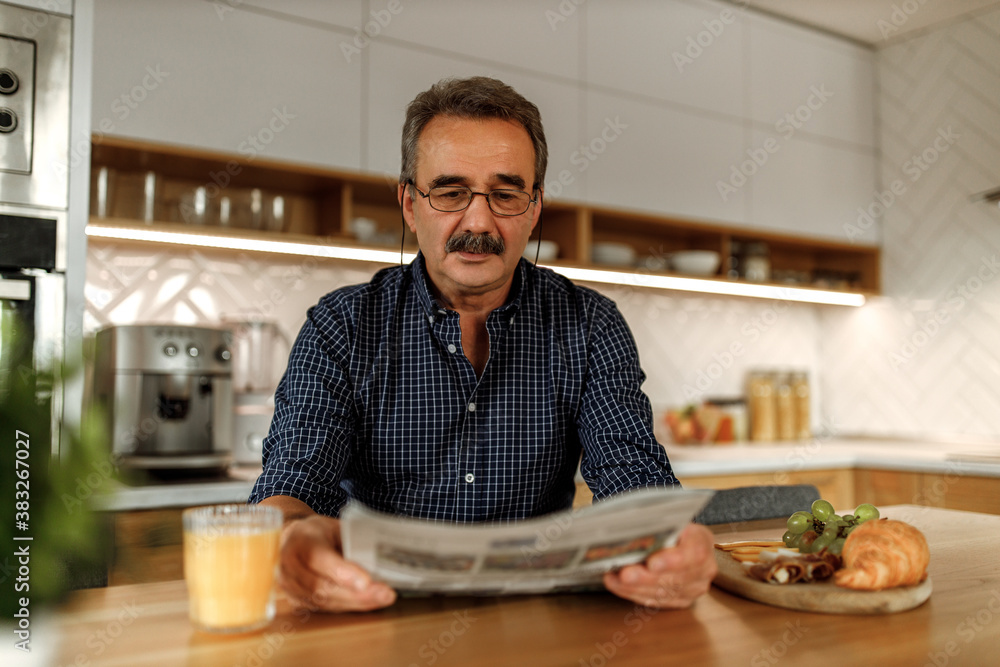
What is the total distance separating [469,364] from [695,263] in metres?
1.99

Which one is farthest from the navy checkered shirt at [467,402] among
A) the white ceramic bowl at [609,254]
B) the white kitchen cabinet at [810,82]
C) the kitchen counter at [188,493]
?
the white kitchen cabinet at [810,82]

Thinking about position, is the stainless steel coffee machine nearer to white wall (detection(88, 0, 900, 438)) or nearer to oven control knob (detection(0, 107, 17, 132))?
white wall (detection(88, 0, 900, 438))

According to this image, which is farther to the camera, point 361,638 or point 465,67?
point 465,67

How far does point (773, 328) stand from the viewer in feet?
12.3

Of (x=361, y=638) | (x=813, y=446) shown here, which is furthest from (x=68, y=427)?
(x=813, y=446)

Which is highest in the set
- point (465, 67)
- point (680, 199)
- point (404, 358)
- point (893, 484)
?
point (465, 67)

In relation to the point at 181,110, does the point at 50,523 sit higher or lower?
lower

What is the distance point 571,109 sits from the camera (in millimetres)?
2893

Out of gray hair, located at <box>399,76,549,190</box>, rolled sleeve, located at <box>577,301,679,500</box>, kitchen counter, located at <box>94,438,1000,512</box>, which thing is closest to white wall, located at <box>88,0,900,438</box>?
kitchen counter, located at <box>94,438,1000,512</box>

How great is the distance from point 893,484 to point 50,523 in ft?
9.92

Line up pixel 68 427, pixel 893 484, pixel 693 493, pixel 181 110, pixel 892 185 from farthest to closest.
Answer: pixel 892 185, pixel 893 484, pixel 181 110, pixel 693 493, pixel 68 427

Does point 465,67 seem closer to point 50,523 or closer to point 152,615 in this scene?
point 152,615

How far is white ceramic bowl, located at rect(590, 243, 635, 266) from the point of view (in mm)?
2969

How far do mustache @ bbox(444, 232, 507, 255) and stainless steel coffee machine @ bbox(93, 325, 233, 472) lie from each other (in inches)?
41.7
